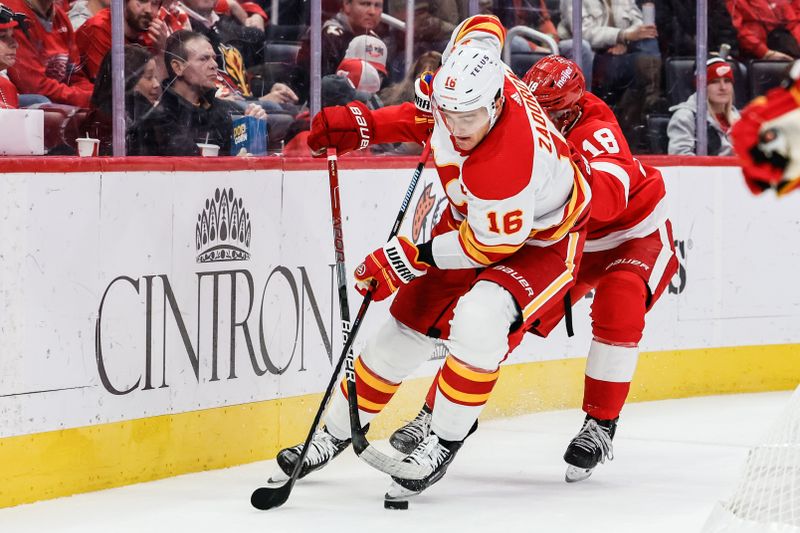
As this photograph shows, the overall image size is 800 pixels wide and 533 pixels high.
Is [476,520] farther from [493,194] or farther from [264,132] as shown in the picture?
[264,132]

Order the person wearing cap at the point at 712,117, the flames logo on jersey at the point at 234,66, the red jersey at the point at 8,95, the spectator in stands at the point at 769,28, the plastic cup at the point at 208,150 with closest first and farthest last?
1. the red jersey at the point at 8,95
2. the plastic cup at the point at 208,150
3. the flames logo on jersey at the point at 234,66
4. the person wearing cap at the point at 712,117
5. the spectator in stands at the point at 769,28

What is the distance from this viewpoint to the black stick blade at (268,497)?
350 centimetres

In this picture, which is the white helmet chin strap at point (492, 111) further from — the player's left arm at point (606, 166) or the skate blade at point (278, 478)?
the skate blade at point (278, 478)

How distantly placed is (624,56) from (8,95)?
2.79 meters

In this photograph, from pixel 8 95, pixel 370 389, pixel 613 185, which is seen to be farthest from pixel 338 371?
pixel 8 95

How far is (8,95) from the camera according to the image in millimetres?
3656

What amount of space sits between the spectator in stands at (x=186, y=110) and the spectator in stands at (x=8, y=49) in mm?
370

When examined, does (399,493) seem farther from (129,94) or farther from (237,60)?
(237,60)

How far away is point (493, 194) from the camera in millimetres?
3320

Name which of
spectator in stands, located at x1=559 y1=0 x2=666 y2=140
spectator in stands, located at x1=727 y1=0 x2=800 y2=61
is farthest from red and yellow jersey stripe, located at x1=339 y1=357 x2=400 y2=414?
spectator in stands, located at x1=727 y1=0 x2=800 y2=61

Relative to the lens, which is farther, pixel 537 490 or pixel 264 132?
pixel 264 132

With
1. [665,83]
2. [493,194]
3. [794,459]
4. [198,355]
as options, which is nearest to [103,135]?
[198,355]

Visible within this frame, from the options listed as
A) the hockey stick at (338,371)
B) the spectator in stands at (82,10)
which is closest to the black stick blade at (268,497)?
the hockey stick at (338,371)

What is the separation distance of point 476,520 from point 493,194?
80 cm
